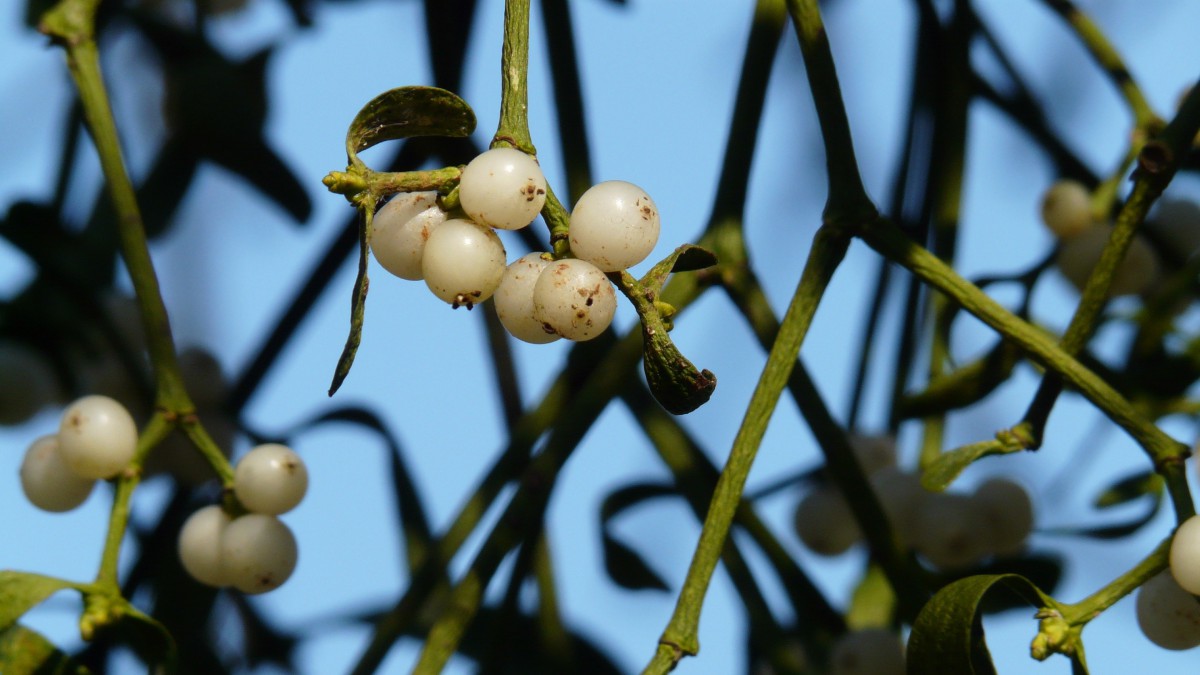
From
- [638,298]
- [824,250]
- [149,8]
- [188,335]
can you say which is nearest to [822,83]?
[824,250]

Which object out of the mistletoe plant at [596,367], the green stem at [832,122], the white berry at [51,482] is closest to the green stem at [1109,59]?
the mistletoe plant at [596,367]

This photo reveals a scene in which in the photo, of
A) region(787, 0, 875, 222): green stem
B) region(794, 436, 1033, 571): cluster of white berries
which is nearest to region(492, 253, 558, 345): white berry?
region(787, 0, 875, 222): green stem

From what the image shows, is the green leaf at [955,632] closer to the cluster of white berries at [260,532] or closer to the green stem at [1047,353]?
the green stem at [1047,353]

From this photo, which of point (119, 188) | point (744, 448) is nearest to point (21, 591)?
point (119, 188)

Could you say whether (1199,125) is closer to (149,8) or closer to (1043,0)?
(1043,0)

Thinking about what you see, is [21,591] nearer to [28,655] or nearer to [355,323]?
[28,655]

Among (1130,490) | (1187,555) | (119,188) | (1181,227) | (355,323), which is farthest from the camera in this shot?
(1181,227)
